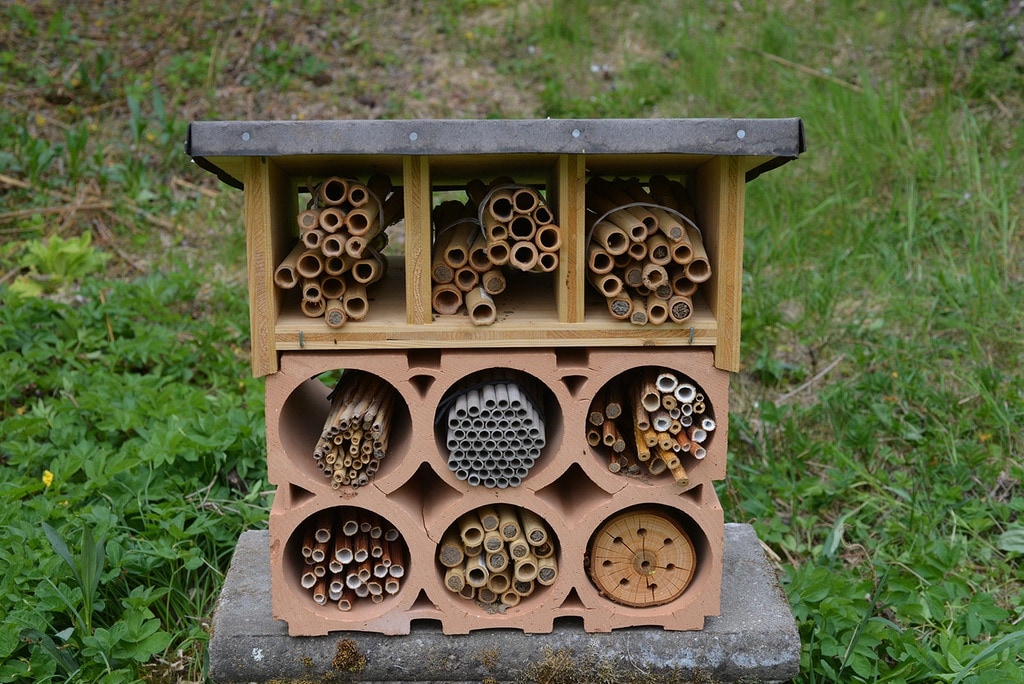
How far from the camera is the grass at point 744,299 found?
296cm

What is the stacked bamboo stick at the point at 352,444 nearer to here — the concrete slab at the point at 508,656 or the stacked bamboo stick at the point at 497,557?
the stacked bamboo stick at the point at 497,557

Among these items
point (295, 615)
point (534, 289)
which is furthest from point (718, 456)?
point (295, 615)

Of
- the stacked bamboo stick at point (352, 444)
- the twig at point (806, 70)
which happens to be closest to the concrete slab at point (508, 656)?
the stacked bamboo stick at point (352, 444)

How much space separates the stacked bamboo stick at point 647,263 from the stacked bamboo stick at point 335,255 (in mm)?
617

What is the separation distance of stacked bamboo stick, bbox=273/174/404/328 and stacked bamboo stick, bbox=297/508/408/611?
659mm

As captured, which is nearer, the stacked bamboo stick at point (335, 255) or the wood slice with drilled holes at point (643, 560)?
the stacked bamboo stick at point (335, 255)

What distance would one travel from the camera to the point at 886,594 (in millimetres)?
3027

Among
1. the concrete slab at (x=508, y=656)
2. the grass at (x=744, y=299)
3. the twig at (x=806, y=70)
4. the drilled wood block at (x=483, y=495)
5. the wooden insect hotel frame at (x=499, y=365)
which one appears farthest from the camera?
the twig at (x=806, y=70)

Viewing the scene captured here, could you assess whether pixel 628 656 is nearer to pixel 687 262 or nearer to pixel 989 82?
pixel 687 262

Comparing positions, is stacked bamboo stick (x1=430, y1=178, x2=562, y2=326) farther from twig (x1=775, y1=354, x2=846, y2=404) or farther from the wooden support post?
twig (x1=775, y1=354, x2=846, y2=404)

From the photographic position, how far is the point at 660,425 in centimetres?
248

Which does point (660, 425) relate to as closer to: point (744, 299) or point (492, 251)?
point (492, 251)

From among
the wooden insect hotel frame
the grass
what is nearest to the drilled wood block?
the wooden insect hotel frame

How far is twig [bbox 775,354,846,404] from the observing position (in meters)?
4.30
